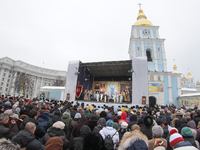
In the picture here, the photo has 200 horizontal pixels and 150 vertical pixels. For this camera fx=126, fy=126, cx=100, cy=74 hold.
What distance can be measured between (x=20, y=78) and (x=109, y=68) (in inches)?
1431

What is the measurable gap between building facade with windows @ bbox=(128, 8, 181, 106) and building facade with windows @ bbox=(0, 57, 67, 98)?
32.6 meters

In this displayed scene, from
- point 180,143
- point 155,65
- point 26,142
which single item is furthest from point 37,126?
point 155,65

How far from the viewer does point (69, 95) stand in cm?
1625

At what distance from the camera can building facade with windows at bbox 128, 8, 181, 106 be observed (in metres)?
25.3

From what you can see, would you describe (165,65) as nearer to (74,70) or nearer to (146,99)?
(146,99)

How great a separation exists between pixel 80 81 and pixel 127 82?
8563 mm

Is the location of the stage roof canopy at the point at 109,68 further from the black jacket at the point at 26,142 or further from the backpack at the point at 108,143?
the black jacket at the point at 26,142

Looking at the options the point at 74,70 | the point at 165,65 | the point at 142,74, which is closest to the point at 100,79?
the point at 74,70

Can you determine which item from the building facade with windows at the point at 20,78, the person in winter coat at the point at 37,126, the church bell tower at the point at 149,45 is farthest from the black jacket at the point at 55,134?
the building facade with windows at the point at 20,78

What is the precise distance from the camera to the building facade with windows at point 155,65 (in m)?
25.3

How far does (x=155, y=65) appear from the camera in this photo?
27.5 meters

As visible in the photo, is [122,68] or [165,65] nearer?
[122,68]

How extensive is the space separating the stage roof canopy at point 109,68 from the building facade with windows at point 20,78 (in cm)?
3151

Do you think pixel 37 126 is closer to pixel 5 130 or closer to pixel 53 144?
pixel 5 130
